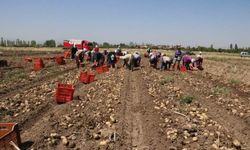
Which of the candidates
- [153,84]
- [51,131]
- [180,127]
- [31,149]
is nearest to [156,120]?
[180,127]

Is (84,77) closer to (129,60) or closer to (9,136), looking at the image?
(129,60)

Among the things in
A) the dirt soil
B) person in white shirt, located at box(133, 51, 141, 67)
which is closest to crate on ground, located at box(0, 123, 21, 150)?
the dirt soil

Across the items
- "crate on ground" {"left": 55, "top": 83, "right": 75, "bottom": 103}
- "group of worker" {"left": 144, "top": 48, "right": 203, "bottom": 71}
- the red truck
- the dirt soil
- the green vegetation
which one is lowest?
the dirt soil

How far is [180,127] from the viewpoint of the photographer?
7973mm

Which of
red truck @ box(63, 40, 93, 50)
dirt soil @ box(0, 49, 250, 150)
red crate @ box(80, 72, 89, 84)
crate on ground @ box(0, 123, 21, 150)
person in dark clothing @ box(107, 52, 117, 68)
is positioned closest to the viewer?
crate on ground @ box(0, 123, 21, 150)

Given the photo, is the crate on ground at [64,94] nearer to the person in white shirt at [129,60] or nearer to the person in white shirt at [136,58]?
the person in white shirt at [129,60]

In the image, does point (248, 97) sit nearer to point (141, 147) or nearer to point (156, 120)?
point (156, 120)

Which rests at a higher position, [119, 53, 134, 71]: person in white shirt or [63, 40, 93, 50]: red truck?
[63, 40, 93, 50]: red truck

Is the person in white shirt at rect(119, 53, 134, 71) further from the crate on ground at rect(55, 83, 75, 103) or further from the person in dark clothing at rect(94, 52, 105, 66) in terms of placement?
the crate on ground at rect(55, 83, 75, 103)

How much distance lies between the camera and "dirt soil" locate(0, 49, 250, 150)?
277 inches

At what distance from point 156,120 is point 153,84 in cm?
625

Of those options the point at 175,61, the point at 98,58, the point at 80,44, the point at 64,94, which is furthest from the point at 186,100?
the point at 80,44

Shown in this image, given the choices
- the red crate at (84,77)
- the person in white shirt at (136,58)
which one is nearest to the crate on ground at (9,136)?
the red crate at (84,77)

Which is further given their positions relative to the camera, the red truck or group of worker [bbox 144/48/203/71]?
the red truck
